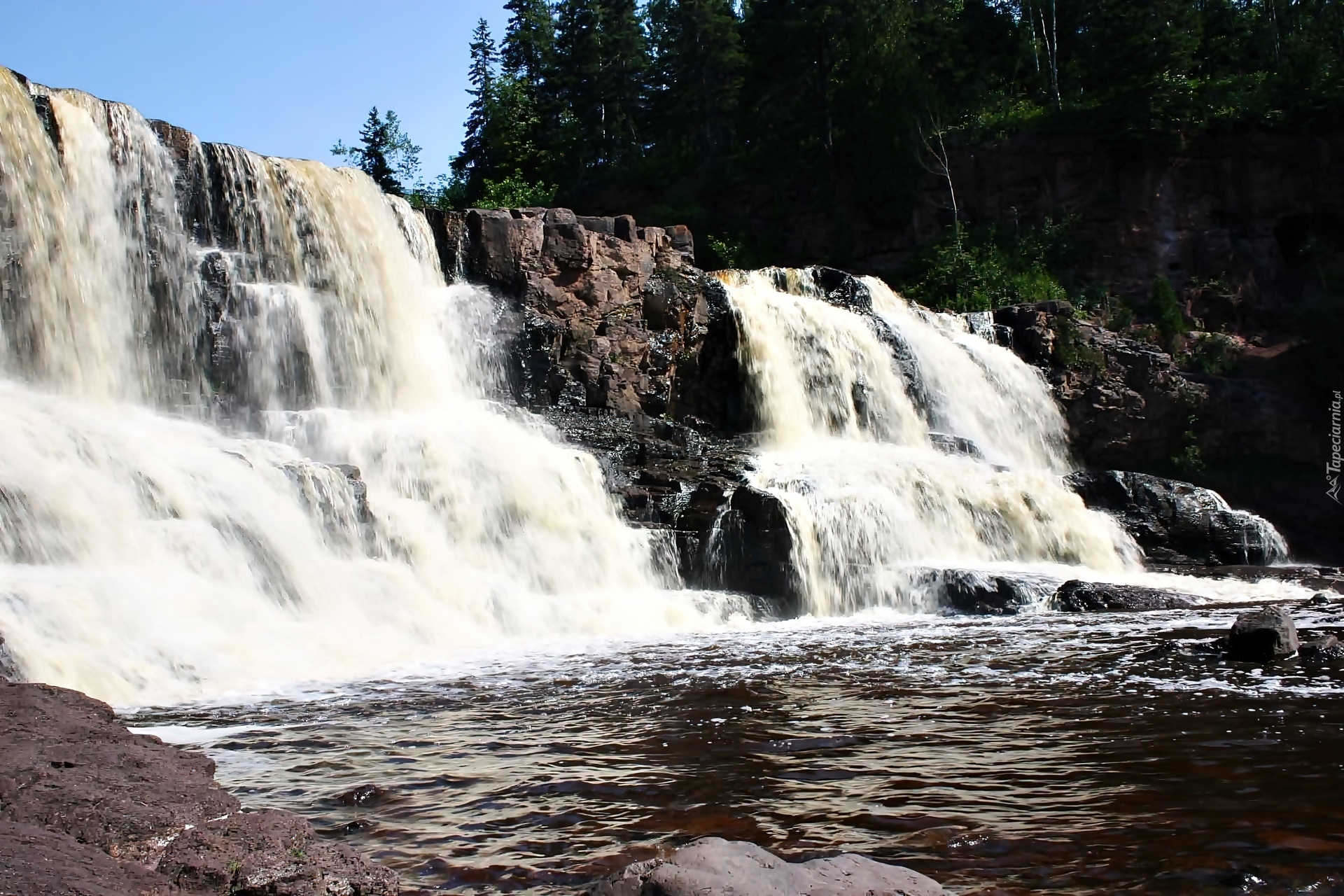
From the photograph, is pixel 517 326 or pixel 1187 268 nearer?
pixel 517 326

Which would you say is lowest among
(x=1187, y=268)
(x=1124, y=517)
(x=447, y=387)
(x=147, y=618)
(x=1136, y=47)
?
(x=1124, y=517)

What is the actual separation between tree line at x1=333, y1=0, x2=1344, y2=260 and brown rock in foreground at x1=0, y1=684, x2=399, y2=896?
34.1 m

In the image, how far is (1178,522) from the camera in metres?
20.3

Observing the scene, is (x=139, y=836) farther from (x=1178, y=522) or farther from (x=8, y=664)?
(x=1178, y=522)

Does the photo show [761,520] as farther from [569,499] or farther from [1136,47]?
[1136,47]

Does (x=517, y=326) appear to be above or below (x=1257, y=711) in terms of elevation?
above

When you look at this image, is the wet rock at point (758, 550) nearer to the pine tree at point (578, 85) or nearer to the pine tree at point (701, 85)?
the pine tree at point (701, 85)

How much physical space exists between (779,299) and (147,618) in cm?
1549

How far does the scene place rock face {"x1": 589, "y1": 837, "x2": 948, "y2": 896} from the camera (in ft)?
11.3

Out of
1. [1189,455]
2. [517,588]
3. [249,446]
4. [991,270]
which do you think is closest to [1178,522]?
[1189,455]

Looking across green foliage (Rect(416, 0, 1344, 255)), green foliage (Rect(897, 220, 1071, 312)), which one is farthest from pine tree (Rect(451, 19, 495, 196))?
green foliage (Rect(897, 220, 1071, 312))

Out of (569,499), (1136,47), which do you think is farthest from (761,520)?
(1136,47)

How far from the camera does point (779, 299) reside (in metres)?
22.7

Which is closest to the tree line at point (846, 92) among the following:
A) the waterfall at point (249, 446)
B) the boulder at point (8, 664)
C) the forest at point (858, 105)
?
the forest at point (858, 105)
